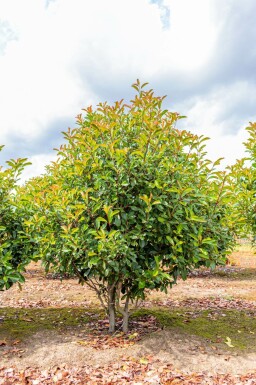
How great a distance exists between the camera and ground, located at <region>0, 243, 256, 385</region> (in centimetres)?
479

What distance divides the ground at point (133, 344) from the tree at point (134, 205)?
81cm

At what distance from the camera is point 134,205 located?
5.37 metres

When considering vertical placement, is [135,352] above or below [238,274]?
below

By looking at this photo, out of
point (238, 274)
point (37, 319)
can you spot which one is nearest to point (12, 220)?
point (37, 319)

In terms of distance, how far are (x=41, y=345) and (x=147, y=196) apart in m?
3.02

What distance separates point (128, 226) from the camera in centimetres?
534

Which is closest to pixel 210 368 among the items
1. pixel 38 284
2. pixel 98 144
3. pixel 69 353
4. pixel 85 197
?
pixel 69 353

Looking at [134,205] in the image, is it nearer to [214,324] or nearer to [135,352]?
[135,352]

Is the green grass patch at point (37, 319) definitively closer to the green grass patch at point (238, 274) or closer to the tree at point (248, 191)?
the tree at point (248, 191)

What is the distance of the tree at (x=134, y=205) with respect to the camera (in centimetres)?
515

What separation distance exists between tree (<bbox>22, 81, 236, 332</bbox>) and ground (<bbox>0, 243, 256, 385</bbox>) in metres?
0.81

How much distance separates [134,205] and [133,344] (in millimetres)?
2238

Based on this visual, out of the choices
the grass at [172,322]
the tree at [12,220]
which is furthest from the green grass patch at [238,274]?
the tree at [12,220]

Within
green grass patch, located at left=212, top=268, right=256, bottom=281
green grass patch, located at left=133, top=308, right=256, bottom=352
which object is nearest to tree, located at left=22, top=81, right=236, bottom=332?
green grass patch, located at left=133, top=308, right=256, bottom=352
